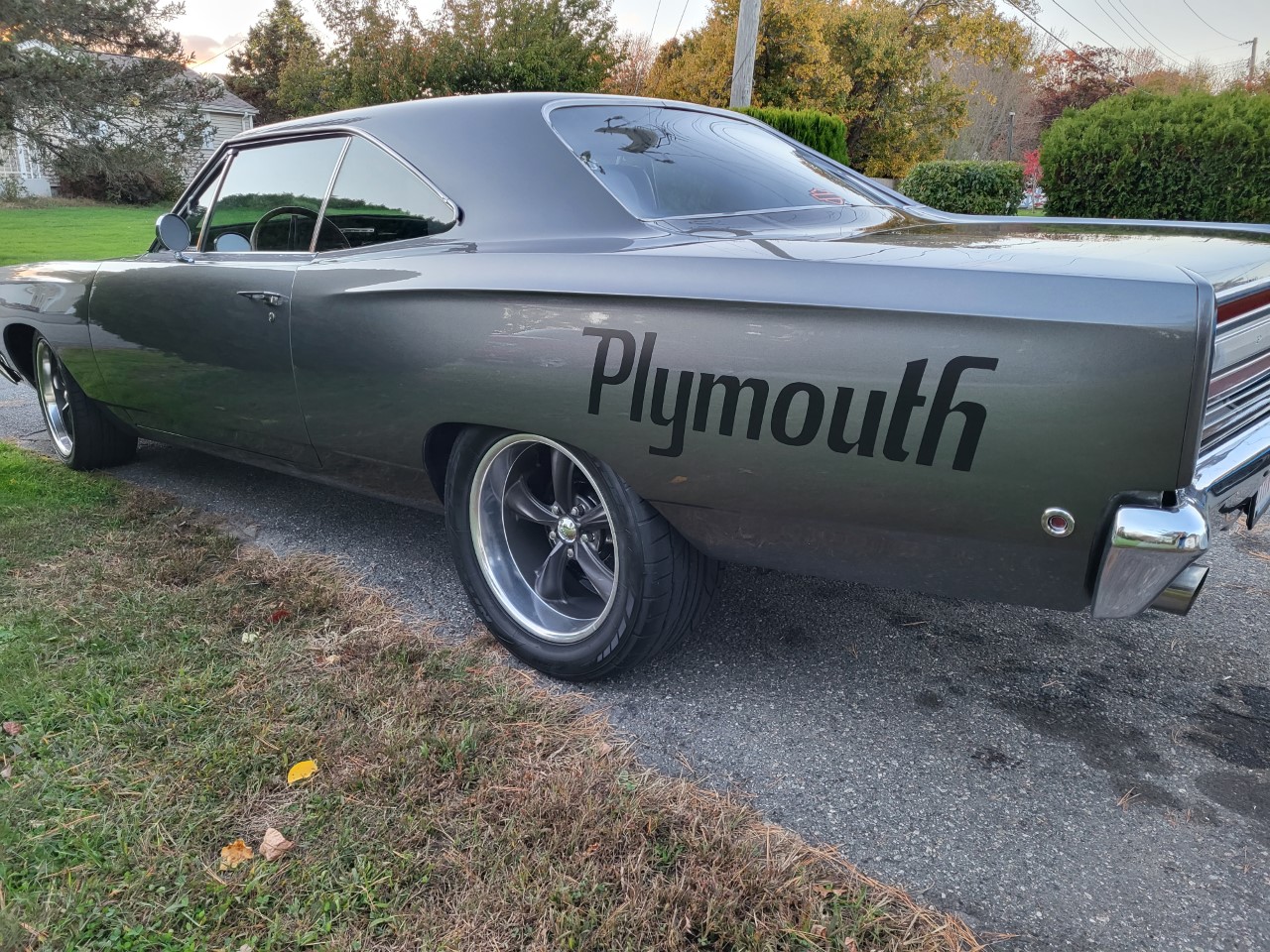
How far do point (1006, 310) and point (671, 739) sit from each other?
1.21 metres

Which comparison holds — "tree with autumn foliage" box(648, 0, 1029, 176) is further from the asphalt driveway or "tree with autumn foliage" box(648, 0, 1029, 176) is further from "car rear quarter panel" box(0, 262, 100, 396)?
the asphalt driveway

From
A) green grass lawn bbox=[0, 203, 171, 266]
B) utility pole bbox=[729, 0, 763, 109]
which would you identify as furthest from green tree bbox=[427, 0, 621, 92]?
utility pole bbox=[729, 0, 763, 109]

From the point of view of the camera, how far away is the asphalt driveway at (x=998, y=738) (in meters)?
1.70

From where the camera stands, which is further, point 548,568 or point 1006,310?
point 548,568

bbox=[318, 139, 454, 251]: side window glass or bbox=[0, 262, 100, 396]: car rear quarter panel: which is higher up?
bbox=[318, 139, 454, 251]: side window glass

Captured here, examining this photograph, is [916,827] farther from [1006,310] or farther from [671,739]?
[1006,310]

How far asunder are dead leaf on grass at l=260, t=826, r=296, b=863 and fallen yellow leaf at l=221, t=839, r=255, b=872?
2 cm

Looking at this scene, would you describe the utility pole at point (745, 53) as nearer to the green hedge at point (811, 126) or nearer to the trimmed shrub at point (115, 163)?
the green hedge at point (811, 126)

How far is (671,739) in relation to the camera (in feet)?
7.14

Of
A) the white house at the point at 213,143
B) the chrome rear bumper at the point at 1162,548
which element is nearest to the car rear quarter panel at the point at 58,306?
the chrome rear bumper at the point at 1162,548

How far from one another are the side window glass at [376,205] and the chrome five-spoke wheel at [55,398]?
6.79ft

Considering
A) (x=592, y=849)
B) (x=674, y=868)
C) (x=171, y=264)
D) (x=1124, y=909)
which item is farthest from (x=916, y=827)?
(x=171, y=264)

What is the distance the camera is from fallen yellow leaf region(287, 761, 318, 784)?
1975 mm

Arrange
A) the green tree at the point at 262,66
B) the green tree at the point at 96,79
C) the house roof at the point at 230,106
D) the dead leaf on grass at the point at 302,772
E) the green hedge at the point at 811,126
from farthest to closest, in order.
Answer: the green tree at the point at 262,66
the house roof at the point at 230,106
the green tree at the point at 96,79
the green hedge at the point at 811,126
the dead leaf on grass at the point at 302,772
